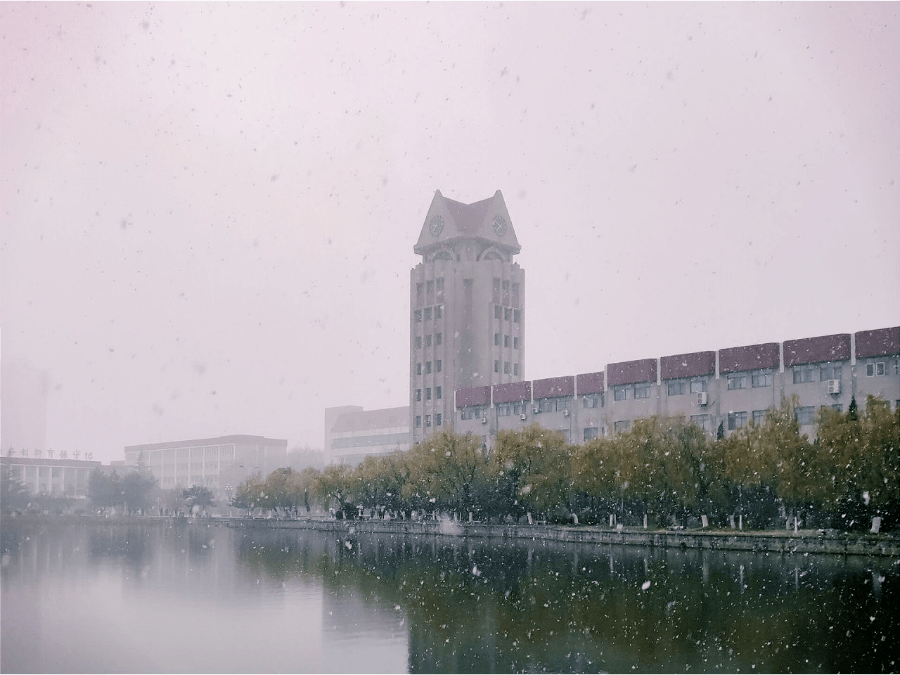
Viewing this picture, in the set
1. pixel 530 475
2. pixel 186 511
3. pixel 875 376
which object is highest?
pixel 875 376

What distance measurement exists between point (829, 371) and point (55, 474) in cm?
8817

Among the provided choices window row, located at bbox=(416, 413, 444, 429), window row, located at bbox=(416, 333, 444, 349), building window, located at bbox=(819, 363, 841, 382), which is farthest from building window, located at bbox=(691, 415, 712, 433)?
window row, located at bbox=(416, 333, 444, 349)

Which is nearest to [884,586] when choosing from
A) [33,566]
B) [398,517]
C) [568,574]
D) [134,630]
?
[568,574]

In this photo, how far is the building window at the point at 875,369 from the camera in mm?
41934

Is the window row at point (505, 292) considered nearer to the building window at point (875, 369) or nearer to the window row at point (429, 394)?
the window row at point (429, 394)

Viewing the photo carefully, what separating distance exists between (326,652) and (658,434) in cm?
2761

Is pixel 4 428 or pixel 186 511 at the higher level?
pixel 4 428

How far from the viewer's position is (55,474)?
105 m

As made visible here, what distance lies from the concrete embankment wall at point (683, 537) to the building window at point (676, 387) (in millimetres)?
11433

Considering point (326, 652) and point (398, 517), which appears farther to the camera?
point (398, 517)

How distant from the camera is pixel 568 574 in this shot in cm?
2677

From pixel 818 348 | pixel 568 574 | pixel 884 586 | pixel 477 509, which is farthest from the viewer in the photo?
pixel 477 509

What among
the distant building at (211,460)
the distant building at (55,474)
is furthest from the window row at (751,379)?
the distant building at (55,474)

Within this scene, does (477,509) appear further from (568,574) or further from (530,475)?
(568,574)
